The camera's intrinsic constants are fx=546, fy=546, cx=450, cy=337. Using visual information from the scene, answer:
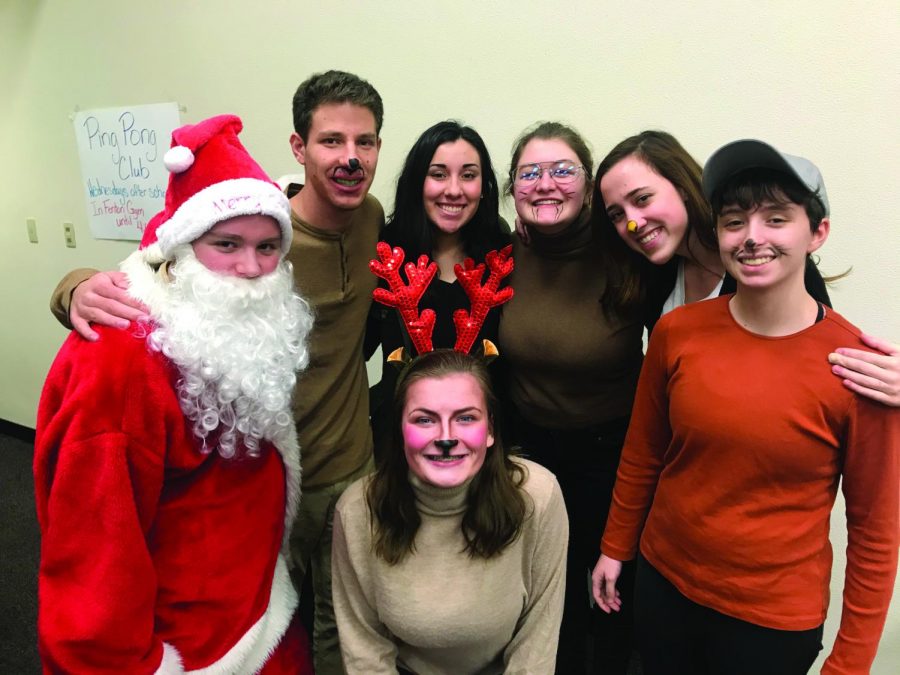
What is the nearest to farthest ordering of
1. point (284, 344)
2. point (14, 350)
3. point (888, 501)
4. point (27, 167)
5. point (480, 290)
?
1. point (888, 501)
2. point (284, 344)
3. point (480, 290)
4. point (27, 167)
5. point (14, 350)

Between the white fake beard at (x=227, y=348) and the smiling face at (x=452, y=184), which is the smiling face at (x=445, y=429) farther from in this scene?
the smiling face at (x=452, y=184)

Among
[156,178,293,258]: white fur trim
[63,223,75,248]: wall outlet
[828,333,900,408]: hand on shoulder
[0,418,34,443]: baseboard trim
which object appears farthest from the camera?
[0,418,34,443]: baseboard trim

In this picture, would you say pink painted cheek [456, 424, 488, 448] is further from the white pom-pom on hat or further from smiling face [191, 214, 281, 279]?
the white pom-pom on hat

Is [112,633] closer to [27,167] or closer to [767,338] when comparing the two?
[767,338]

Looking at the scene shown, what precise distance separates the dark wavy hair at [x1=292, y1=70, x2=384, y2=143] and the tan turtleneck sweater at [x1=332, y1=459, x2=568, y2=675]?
3.04 feet

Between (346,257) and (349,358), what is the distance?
0.90 feet

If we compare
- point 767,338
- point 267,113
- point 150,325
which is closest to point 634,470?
point 767,338

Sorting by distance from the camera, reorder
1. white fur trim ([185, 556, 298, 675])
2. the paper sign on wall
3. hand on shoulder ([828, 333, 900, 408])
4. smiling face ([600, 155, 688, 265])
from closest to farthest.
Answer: hand on shoulder ([828, 333, 900, 408]) → white fur trim ([185, 556, 298, 675]) → smiling face ([600, 155, 688, 265]) → the paper sign on wall

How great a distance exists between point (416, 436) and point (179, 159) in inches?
26.9

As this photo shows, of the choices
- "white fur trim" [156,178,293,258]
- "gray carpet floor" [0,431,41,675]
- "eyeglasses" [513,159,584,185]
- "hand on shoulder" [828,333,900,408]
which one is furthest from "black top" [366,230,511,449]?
"gray carpet floor" [0,431,41,675]

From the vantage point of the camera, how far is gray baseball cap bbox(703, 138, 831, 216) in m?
0.88

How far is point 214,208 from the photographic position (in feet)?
Result: 3.20

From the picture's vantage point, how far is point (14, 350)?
333cm

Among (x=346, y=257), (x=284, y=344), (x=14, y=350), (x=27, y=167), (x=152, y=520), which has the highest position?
(x=27, y=167)
